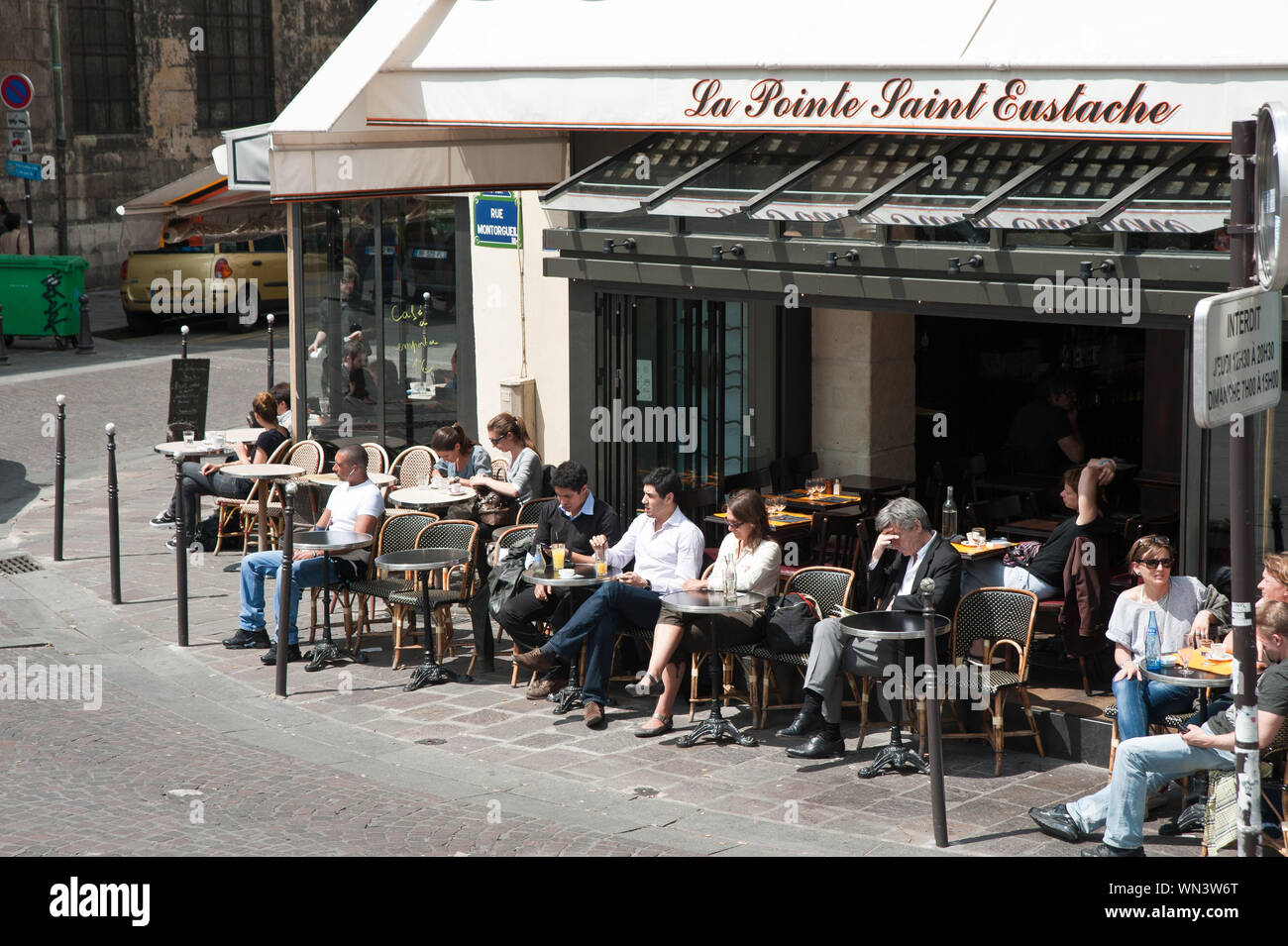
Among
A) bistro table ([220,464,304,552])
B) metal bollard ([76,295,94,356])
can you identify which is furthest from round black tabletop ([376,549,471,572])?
metal bollard ([76,295,94,356])

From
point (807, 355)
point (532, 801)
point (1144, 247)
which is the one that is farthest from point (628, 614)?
point (807, 355)

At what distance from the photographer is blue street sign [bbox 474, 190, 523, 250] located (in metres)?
12.9

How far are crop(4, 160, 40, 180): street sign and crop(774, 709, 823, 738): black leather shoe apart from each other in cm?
2062

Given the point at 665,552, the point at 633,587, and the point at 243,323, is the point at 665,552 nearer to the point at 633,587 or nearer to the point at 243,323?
the point at 633,587

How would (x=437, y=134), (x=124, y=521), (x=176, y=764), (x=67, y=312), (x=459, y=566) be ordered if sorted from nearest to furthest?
(x=176, y=764) → (x=459, y=566) → (x=437, y=134) → (x=124, y=521) → (x=67, y=312)

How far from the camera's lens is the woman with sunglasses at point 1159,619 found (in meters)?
7.62

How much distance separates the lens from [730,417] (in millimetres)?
12641

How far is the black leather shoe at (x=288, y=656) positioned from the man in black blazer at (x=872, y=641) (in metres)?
3.62

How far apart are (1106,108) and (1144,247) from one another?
0.76 m

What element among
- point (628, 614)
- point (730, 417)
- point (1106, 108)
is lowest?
point (628, 614)

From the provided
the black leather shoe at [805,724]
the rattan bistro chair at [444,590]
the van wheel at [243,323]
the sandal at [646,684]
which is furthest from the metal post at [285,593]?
the van wheel at [243,323]

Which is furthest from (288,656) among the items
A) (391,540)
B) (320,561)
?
(391,540)

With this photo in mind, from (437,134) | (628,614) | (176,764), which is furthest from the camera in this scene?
(437,134)

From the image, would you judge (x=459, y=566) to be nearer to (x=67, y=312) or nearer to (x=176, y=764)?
(x=176, y=764)
